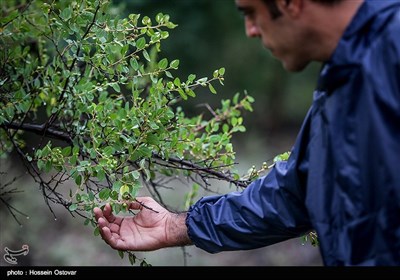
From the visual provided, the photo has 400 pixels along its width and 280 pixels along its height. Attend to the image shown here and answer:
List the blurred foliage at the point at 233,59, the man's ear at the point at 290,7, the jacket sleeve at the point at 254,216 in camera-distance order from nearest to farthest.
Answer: the man's ear at the point at 290,7 → the jacket sleeve at the point at 254,216 → the blurred foliage at the point at 233,59

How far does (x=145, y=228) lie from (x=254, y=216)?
48 cm

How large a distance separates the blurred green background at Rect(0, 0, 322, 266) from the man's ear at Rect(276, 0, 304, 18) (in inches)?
62.5

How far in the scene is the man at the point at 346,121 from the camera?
1.78 m

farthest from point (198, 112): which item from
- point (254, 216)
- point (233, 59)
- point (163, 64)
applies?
point (254, 216)

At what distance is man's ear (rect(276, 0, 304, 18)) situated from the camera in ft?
6.25

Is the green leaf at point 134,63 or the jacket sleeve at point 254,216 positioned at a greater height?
the green leaf at point 134,63

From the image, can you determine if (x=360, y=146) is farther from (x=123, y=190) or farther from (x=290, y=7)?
(x=123, y=190)

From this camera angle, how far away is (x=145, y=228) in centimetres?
259

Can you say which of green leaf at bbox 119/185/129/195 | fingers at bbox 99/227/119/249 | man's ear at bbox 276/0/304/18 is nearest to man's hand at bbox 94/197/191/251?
fingers at bbox 99/227/119/249

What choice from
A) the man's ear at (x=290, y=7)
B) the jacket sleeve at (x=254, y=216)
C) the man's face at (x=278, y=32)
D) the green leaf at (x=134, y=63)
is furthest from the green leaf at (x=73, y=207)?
the man's ear at (x=290, y=7)

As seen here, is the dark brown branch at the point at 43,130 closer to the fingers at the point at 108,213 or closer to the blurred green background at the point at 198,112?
the fingers at the point at 108,213

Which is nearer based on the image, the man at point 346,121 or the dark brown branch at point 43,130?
the man at point 346,121

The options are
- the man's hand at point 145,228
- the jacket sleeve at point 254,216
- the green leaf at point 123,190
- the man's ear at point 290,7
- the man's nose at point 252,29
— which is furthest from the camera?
the man's hand at point 145,228
